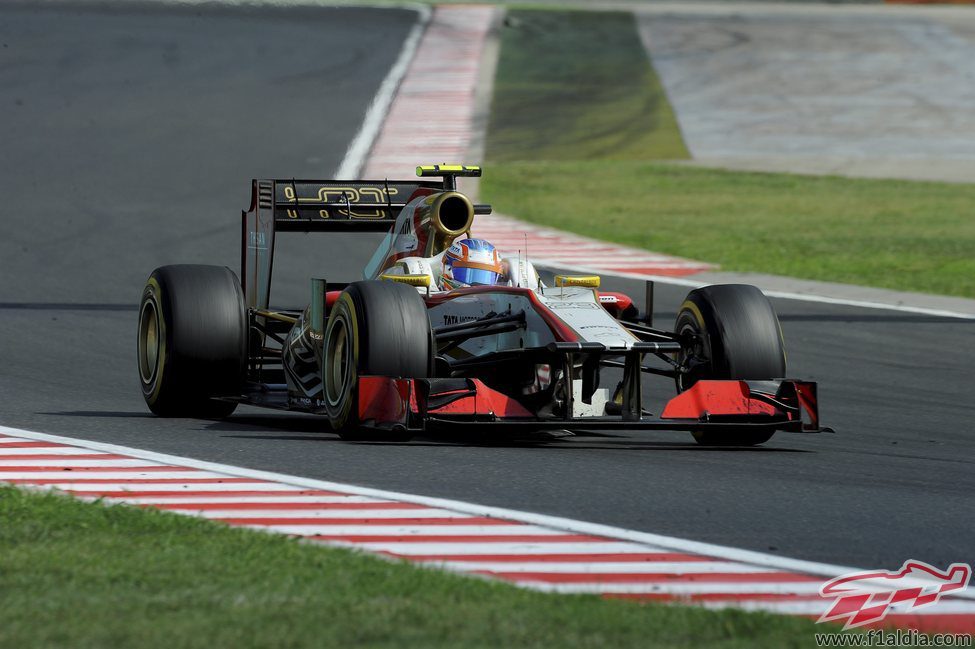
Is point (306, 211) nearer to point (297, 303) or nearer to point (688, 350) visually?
point (688, 350)

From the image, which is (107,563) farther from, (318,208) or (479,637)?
(318,208)

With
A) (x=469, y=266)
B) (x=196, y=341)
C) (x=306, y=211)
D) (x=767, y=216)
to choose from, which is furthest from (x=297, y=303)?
(x=767, y=216)

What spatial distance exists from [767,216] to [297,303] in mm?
9485

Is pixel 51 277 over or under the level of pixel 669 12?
under

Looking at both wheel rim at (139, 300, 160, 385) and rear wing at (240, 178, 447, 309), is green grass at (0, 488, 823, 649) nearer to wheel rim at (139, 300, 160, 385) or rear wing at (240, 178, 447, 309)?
wheel rim at (139, 300, 160, 385)

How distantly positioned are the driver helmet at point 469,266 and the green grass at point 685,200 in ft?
30.4

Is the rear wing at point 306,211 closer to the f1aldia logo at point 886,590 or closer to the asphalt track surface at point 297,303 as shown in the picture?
the asphalt track surface at point 297,303

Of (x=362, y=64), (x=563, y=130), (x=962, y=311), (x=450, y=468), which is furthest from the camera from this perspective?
(x=362, y=64)

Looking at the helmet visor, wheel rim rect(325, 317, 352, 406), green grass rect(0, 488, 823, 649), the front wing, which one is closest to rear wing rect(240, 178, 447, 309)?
the helmet visor

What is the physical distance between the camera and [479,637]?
5203mm

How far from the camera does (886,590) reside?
19.8ft

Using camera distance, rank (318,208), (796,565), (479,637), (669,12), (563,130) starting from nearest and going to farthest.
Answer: (479,637) → (796,565) → (318,208) → (563,130) → (669,12)

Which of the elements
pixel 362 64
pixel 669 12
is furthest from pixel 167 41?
pixel 669 12

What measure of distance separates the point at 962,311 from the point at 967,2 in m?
39.5
